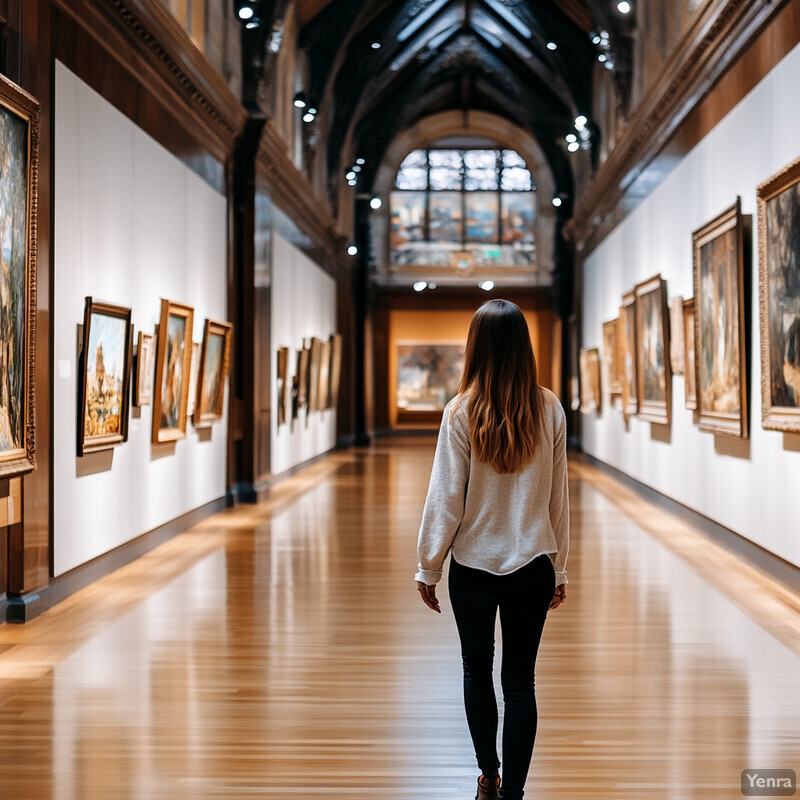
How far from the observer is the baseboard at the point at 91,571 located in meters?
8.72

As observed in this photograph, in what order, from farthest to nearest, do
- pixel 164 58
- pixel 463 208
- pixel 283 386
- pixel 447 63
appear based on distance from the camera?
pixel 463 208 → pixel 447 63 → pixel 283 386 → pixel 164 58

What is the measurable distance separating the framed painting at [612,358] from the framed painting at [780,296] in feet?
35.9

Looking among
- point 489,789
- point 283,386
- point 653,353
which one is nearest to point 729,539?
point 653,353

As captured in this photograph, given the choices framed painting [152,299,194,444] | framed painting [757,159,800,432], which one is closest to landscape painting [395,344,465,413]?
framed painting [152,299,194,444]

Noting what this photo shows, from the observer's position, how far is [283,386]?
848 inches

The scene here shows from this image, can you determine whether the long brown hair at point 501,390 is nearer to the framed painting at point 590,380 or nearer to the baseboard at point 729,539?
the baseboard at point 729,539

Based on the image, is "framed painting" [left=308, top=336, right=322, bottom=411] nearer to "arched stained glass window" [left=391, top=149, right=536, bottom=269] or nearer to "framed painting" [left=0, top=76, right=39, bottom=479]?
"arched stained glass window" [left=391, top=149, right=536, bottom=269]

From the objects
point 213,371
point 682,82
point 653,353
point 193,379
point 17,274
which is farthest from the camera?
point 653,353

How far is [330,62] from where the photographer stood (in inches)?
994

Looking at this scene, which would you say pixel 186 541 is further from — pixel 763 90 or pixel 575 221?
pixel 575 221

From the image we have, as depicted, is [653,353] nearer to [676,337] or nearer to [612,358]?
[676,337]

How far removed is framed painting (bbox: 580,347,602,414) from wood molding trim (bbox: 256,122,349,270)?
7.52m

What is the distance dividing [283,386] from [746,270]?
11.7 meters

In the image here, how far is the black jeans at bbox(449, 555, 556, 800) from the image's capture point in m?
4.23
